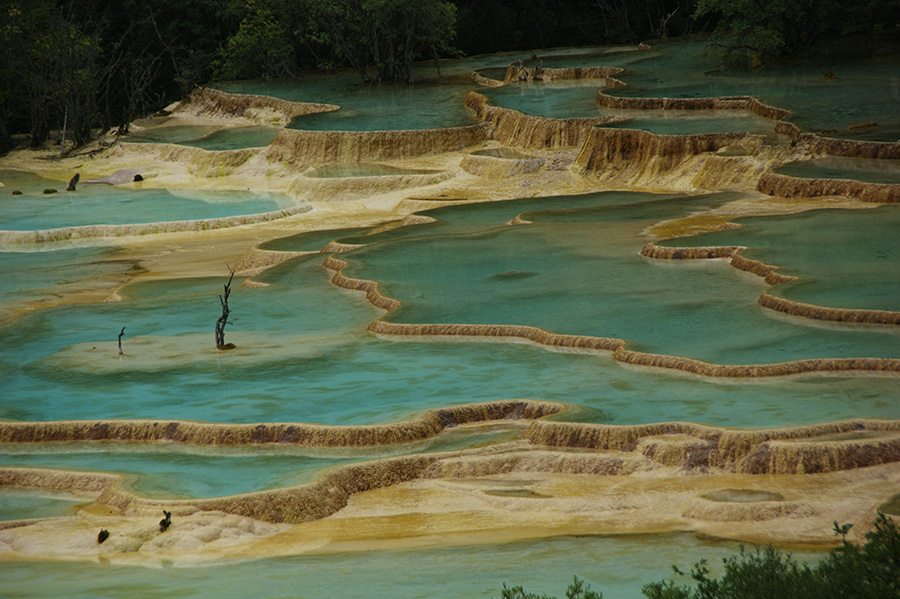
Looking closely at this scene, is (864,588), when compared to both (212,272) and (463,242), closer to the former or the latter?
(463,242)

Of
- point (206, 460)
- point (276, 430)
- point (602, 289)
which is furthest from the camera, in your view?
point (602, 289)

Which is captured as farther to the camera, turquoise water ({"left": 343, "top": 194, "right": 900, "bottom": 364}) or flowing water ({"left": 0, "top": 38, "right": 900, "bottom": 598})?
turquoise water ({"left": 343, "top": 194, "right": 900, "bottom": 364})

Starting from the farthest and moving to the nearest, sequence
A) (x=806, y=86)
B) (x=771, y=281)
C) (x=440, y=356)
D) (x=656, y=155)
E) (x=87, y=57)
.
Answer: (x=87, y=57) → (x=806, y=86) → (x=656, y=155) → (x=771, y=281) → (x=440, y=356)

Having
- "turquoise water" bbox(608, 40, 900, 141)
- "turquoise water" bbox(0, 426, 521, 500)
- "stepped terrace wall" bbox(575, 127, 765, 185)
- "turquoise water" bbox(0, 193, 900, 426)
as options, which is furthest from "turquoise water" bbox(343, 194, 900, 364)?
"turquoise water" bbox(608, 40, 900, 141)

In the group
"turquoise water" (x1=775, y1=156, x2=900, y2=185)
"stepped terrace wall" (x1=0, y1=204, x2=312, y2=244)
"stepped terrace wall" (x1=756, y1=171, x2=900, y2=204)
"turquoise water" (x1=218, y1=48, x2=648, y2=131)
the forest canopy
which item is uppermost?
the forest canopy

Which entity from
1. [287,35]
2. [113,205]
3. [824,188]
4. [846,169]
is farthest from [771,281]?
[287,35]

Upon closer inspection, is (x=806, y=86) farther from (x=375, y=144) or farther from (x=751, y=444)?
(x=751, y=444)

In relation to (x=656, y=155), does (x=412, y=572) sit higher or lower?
lower

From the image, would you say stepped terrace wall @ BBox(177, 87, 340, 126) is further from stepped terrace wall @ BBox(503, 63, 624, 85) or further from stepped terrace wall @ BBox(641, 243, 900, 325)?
stepped terrace wall @ BBox(641, 243, 900, 325)
